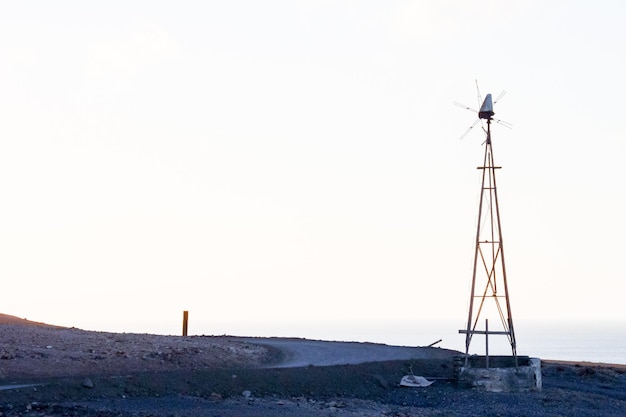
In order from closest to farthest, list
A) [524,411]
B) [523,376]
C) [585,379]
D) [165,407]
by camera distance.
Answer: [165,407]
[524,411]
[523,376]
[585,379]

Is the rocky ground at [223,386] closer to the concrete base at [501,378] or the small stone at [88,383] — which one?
the small stone at [88,383]

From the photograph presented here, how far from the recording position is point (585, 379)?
113 feet

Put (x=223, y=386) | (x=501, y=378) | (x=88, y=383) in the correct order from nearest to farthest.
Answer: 1. (x=88, y=383)
2. (x=223, y=386)
3. (x=501, y=378)

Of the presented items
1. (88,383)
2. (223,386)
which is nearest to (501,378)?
(223,386)

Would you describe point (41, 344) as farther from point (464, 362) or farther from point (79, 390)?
point (464, 362)

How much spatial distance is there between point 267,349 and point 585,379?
1026 cm

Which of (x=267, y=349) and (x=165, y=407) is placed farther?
(x=267, y=349)

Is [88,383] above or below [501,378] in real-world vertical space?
below

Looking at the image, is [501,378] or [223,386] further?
[501,378]

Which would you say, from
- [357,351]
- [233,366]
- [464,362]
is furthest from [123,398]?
[357,351]

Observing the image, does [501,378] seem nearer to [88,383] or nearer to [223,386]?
[223,386]

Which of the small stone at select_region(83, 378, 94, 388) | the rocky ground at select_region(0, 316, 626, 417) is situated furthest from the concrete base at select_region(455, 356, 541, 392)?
the small stone at select_region(83, 378, 94, 388)

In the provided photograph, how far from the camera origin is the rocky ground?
75.4 ft

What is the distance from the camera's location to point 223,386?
2659cm
